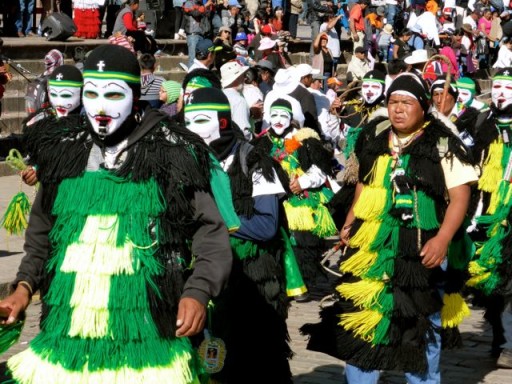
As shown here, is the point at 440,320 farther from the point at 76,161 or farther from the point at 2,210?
the point at 2,210

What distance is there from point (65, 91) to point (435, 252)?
10.8 ft

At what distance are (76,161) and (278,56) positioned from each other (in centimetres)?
1444

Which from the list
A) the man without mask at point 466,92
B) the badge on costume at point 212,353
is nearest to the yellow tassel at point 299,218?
the man without mask at point 466,92

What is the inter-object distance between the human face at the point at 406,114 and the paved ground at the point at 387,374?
6.81ft

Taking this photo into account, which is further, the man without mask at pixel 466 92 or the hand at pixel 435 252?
the man without mask at pixel 466 92

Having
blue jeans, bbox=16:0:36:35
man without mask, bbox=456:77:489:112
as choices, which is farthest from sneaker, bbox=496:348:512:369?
blue jeans, bbox=16:0:36:35

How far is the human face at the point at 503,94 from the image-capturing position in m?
8.98

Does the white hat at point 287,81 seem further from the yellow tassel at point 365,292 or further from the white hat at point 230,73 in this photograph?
the yellow tassel at point 365,292

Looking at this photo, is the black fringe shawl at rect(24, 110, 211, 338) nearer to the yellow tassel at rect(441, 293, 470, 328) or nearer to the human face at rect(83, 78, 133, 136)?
the human face at rect(83, 78, 133, 136)

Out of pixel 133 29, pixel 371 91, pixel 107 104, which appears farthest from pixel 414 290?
pixel 133 29

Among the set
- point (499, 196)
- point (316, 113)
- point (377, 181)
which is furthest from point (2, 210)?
point (377, 181)

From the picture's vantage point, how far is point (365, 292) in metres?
6.54

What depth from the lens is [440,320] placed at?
21.7 ft

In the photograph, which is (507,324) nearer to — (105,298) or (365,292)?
(365,292)
